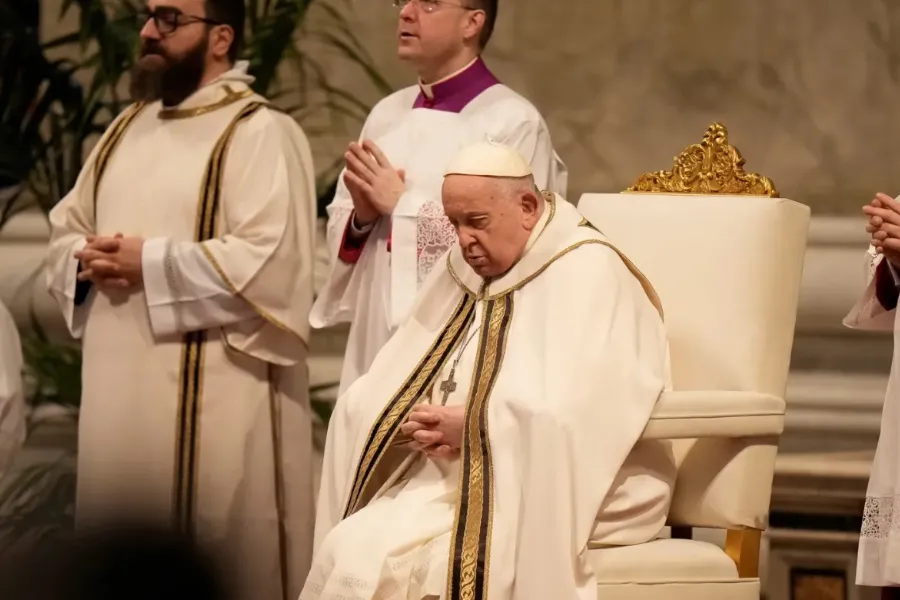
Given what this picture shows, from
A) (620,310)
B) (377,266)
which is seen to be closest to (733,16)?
(377,266)

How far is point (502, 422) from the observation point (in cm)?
344

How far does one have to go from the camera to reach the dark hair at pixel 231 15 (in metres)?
5.04

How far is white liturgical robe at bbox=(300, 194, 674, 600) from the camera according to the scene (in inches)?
130

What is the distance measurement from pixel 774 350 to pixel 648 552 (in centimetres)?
63

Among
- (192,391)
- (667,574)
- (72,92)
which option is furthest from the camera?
(72,92)

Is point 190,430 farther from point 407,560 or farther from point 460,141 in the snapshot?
point 407,560

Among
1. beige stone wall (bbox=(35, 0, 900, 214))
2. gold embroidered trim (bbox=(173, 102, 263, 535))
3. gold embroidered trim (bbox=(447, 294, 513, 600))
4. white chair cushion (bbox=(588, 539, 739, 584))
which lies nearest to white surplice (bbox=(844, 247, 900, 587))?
white chair cushion (bbox=(588, 539, 739, 584))

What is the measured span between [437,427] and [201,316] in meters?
1.53

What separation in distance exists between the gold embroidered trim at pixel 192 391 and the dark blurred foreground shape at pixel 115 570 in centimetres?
300

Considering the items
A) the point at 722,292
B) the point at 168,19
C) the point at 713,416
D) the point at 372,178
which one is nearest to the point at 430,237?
the point at 372,178

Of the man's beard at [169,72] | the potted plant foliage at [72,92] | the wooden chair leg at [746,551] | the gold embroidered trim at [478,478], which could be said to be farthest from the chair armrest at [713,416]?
the potted plant foliage at [72,92]

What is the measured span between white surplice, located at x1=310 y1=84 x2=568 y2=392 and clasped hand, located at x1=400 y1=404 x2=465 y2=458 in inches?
30.0

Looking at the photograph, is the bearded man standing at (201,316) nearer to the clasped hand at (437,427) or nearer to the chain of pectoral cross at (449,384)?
the chain of pectoral cross at (449,384)

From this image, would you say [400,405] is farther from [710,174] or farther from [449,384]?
[710,174]
